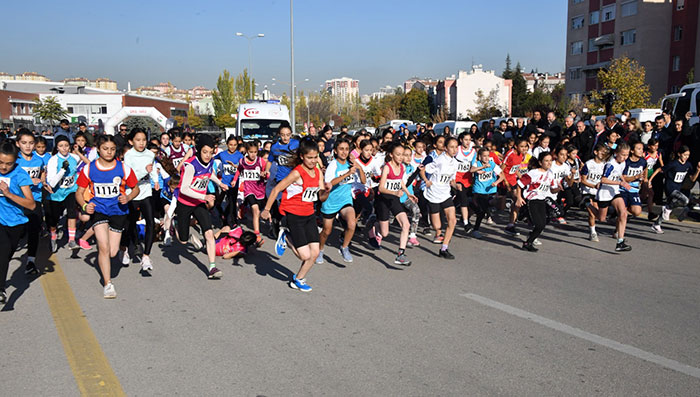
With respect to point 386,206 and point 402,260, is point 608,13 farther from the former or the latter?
point 402,260

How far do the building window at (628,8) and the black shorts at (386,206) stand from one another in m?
50.2

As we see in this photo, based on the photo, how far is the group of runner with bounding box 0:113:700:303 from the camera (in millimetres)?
6734

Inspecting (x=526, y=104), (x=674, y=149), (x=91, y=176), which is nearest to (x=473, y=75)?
(x=526, y=104)

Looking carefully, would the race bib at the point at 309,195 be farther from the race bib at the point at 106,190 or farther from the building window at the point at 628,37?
the building window at the point at 628,37

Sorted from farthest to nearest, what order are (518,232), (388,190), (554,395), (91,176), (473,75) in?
(473,75) → (518,232) → (388,190) → (91,176) → (554,395)

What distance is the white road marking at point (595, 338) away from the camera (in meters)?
4.44

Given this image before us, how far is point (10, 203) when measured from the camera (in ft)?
20.3

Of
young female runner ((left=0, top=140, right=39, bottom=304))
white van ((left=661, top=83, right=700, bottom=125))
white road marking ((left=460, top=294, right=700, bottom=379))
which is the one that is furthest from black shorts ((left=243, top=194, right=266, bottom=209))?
white van ((left=661, top=83, right=700, bottom=125))

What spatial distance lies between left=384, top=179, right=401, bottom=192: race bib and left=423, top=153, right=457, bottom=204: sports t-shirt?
664mm

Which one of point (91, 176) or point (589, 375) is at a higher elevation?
point (91, 176)

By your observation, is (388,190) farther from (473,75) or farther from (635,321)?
(473,75)

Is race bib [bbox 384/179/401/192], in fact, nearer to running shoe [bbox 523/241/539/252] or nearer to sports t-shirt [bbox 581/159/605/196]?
running shoe [bbox 523/241/539/252]

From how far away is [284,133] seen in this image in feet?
34.0

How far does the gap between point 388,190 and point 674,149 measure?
7.03 m
